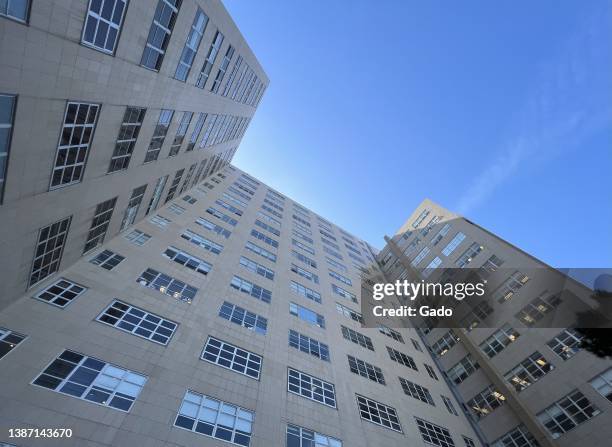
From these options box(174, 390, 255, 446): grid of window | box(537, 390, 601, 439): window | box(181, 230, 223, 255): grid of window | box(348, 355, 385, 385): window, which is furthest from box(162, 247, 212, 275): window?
box(537, 390, 601, 439): window

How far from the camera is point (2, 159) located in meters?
11.2

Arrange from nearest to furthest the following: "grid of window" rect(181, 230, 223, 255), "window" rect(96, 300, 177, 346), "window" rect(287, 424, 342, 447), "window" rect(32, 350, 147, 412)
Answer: "window" rect(32, 350, 147, 412)
"window" rect(287, 424, 342, 447)
"window" rect(96, 300, 177, 346)
"grid of window" rect(181, 230, 223, 255)

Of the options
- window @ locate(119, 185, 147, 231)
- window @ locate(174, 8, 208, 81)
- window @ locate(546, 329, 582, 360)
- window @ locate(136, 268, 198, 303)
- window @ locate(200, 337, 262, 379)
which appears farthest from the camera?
window @ locate(546, 329, 582, 360)

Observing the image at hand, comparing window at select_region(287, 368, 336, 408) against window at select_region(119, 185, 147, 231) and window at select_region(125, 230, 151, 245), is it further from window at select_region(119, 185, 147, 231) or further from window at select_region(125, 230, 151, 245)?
window at select_region(119, 185, 147, 231)

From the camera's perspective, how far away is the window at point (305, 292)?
107ft

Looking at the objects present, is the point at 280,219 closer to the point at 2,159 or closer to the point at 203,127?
the point at 203,127

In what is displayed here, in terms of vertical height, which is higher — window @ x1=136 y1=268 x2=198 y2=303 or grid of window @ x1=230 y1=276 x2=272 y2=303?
window @ x1=136 y1=268 x2=198 y2=303

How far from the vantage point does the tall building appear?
36.5 feet

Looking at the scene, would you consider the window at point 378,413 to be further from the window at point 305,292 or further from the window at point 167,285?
the window at point 167,285

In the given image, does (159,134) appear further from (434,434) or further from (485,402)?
(485,402)

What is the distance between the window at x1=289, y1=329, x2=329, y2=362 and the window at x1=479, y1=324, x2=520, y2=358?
20.3 m

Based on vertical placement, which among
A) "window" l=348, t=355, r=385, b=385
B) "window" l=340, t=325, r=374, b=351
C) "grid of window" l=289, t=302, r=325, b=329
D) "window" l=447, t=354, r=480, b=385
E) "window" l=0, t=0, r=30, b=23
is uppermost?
"window" l=0, t=0, r=30, b=23

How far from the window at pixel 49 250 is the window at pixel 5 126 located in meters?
5.06

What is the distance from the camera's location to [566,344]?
27453mm
